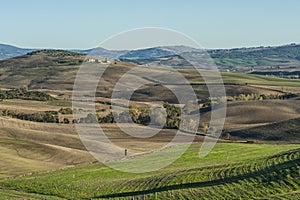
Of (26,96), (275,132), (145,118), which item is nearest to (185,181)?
(275,132)

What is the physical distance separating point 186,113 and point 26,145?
52017mm

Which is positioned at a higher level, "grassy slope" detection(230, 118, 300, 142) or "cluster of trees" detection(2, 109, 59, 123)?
"cluster of trees" detection(2, 109, 59, 123)

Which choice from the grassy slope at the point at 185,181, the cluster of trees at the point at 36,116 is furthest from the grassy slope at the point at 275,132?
the cluster of trees at the point at 36,116

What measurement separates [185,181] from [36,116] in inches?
3152

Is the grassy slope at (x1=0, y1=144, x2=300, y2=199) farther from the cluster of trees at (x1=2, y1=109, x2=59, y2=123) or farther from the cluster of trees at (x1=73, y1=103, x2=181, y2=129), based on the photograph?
the cluster of trees at (x1=2, y1=109, x2=59, y2=123)

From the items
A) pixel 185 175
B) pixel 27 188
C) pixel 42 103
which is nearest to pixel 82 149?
pixel 27 188

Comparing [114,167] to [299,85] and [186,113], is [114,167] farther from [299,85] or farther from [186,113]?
[299,85]

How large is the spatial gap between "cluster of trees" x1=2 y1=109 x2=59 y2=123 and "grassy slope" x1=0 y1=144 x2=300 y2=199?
189 feet

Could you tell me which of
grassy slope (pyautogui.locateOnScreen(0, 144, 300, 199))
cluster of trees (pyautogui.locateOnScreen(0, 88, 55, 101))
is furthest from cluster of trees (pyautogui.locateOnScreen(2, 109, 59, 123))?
grassy slope (pyautogui.locateOnScreen(0, 144, 300, 199))

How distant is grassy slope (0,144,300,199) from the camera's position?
3347 centimetres

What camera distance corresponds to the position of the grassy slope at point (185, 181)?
33.5 meters

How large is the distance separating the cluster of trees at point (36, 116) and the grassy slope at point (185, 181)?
2271 inches

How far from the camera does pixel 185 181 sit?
3891 cm

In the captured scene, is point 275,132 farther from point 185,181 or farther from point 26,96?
point 26,96
